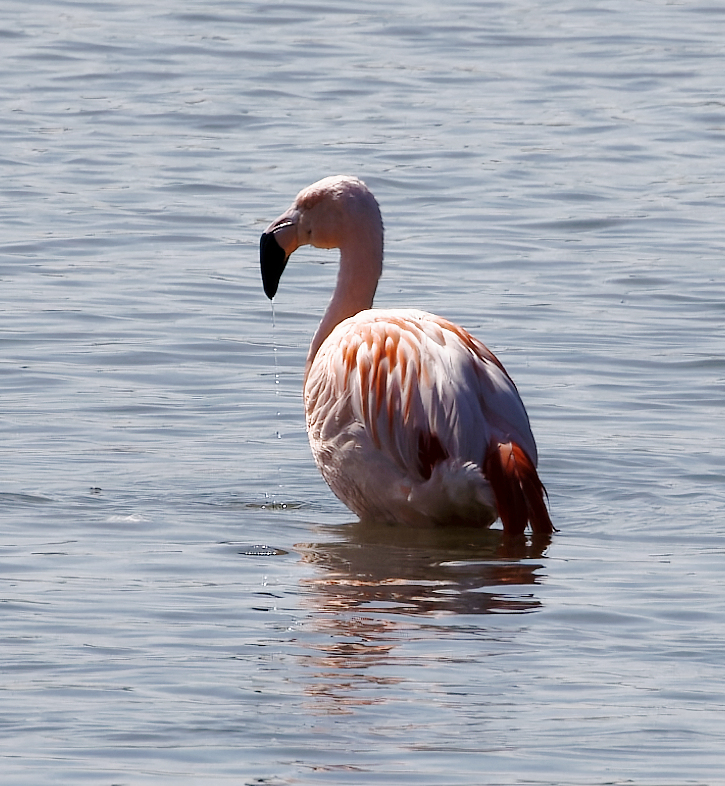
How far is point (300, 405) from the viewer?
8945 mm

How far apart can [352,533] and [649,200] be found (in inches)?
264

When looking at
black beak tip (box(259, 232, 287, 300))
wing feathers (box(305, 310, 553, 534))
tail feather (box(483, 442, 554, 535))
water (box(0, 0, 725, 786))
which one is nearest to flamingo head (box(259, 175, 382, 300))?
black beak tip (box(259, 232, 287, 300))

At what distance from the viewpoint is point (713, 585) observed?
6152mm

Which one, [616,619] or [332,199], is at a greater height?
[332,199]

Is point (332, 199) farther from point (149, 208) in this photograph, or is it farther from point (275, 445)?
point (149, 208)

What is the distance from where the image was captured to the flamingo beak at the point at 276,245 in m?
7.71

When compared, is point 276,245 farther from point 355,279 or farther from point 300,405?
point 300,405

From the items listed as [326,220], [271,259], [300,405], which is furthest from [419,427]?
[300,405]

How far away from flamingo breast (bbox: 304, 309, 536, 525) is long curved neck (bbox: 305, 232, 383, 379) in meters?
0.54

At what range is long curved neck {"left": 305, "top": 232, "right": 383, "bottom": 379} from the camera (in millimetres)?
7578

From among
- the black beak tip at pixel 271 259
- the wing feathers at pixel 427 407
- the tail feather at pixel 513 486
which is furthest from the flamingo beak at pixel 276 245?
the tail feather at pixel 513 486

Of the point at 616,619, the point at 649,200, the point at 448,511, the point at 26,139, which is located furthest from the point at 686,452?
the point at 26,139

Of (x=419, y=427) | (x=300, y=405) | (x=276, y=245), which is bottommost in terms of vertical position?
(x=300, y=405)

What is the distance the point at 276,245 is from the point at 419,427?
1.44 m
